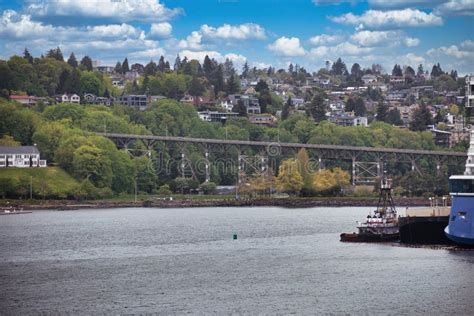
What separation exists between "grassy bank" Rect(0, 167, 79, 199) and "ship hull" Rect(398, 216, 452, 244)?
286 feet

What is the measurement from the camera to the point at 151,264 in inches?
3691

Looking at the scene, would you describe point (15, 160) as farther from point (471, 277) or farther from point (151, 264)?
point (471, 277)

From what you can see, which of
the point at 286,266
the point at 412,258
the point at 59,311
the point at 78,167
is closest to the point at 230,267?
the point at 286,266

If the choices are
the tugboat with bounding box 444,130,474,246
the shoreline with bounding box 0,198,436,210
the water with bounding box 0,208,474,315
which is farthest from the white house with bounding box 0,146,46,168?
the tugboat with bounding box 444,130,474,246

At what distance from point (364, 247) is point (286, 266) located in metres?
12.7

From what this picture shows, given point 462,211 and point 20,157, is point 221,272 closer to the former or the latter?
point 462,211

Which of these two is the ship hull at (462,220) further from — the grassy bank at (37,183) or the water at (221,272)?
the grassy bank at (37,183)

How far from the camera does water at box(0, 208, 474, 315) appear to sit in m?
73.4

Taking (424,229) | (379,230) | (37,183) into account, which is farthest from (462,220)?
(37,183)

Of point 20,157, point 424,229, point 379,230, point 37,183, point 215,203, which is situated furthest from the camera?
point 20,157

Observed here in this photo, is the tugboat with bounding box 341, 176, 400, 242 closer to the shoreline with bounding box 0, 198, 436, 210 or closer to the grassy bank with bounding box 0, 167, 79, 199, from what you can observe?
the shoreline with bounding box 0, 198, 436, 210

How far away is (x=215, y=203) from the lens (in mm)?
184500

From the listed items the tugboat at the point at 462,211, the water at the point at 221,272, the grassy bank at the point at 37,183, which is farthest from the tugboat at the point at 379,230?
the grassy bank at the point at 37,183

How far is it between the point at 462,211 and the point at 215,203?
307 feet
